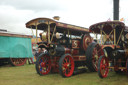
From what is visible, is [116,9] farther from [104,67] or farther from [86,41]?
[104,67]

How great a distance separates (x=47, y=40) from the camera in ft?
20.4

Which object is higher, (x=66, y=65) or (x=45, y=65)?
(x=66, y=65)

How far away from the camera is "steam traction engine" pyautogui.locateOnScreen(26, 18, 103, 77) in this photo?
19.5 feet

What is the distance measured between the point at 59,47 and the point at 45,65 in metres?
1.09

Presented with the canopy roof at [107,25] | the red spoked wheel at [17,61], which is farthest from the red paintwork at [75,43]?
the red spoked wheel at [17,61]

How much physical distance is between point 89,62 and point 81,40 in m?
1.19

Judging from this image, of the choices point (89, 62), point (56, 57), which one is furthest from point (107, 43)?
point (56, 57)

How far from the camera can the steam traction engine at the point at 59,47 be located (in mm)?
5934

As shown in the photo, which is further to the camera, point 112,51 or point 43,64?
point 43,64

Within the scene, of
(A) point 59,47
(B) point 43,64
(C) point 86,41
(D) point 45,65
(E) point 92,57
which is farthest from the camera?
(C) point 86,41

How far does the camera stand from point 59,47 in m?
6.32

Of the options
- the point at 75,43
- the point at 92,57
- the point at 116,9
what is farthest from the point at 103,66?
the point at 116,9

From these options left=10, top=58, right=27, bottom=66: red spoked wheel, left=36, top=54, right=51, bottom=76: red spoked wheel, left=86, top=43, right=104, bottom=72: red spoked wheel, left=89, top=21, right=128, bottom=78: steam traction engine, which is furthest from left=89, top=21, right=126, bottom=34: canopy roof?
left=10, top=58, right=27, bottom=66: red spoked wheel

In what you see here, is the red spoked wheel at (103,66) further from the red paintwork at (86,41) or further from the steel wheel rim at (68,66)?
the red paintwork at (86,41)
